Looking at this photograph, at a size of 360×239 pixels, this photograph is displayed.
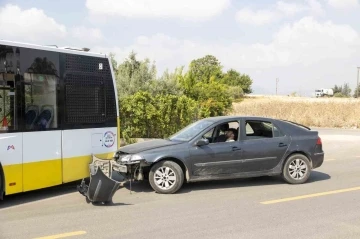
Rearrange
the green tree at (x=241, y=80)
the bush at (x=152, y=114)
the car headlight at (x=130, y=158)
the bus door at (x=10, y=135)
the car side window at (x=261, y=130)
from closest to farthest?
the bus door at (x=10, y=135) → the car headlight at (x=130, y=158) → the car side window at (x=261, y=130) → the bush at (x=152, y=114) → the green tree at (x=241, y=80)

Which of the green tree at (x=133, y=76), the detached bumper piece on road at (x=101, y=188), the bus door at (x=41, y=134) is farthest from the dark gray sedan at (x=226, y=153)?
the green tree at (x=133, y=76)

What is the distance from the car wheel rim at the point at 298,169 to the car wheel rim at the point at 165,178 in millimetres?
2731

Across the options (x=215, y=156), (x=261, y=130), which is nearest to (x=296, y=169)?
(x=261, y=130)

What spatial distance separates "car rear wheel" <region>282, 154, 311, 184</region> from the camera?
9.13 meters

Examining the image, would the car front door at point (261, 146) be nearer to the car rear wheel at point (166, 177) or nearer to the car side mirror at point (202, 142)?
the car side mirror at point (202, 142)

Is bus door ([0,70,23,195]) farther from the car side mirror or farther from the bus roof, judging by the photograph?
the car side mirror

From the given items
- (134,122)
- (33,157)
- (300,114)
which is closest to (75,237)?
(33,157)

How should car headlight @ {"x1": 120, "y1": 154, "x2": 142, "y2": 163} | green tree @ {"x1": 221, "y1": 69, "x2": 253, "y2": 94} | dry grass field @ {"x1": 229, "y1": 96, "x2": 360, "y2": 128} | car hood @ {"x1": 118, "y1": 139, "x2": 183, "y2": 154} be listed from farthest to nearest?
green tree @ {"x1": 221, "y1": 69, "x2": 253, "y2": 94}, dry grass field @ {"x1": 229, "y1": 96, "x2": 360, "y2": 128}, car hood @ {"x1": 118, "y1": 139, "x2": 183, "y2": 154}, car headlight @ {"x1": 120, "y1": 154, "x2": 142, "y2": 163}

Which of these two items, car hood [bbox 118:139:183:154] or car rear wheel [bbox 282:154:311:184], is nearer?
car hood [bbox 118:139:183:154]

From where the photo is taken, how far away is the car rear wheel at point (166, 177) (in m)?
8.23

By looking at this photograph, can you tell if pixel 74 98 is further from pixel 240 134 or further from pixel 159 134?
pixel 159 134

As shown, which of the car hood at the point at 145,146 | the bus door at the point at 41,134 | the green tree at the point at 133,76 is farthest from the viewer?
the green tree at the point at 133,76

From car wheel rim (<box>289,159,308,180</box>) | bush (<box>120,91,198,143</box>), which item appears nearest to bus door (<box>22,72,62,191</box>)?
car wheel rim (<box>289,159,308,180</box>)

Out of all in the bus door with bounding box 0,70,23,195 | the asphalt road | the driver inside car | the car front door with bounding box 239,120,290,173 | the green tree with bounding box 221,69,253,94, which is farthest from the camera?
the green tree with bounding box 221,69,253,94
